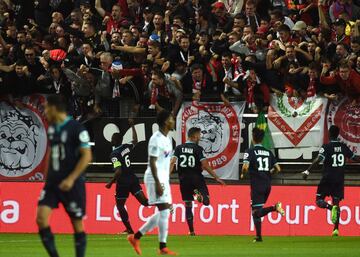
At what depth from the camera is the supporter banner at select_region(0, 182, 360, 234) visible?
78.3 ft

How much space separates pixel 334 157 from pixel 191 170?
3119 mm

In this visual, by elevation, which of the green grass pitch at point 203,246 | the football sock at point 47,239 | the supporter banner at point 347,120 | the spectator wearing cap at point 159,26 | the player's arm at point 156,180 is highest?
the spectator wearing cap at point 159,26

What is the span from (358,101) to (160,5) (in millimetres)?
6252

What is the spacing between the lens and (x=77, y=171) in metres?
12.3

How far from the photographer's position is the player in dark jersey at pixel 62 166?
12.6 m

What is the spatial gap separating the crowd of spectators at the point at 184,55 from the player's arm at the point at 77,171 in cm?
1102

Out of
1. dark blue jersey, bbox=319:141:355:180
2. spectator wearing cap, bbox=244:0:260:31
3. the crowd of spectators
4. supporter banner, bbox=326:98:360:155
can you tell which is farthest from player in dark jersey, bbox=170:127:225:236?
spectator wearing cap, bbox=244:0:260:31

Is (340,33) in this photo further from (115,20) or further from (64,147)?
(64,147)

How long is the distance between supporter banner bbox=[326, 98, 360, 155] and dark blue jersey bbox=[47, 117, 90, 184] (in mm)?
11496

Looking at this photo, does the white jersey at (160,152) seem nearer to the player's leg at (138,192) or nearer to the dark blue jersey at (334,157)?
the player's leg at (138,192)

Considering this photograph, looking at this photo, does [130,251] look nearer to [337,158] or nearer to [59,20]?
[337,158]

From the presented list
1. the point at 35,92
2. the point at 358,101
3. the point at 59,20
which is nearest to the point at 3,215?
the point at 35,92

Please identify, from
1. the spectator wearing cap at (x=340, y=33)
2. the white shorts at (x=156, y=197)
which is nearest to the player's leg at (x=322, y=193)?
the spectator wearing cap at (x=340, y=33)

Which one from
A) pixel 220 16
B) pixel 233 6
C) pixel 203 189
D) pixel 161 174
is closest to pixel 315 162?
pixel 203 189
